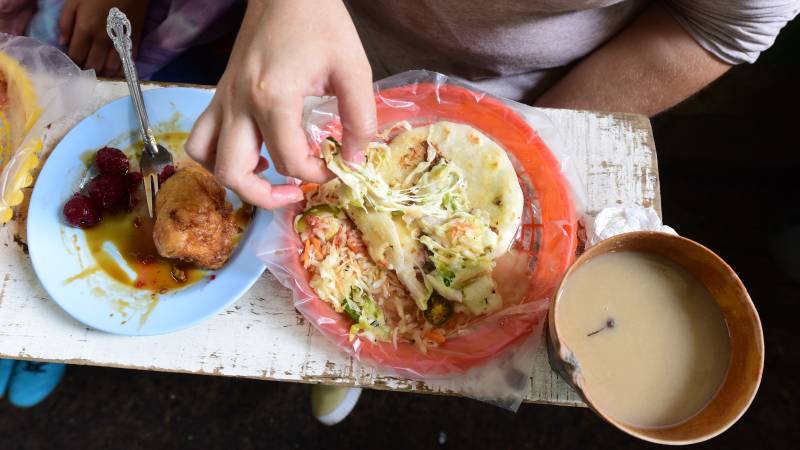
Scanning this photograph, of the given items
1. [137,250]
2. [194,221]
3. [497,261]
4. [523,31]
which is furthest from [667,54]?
[137,250]

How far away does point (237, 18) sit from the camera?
174 cm

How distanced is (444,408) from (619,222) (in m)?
1.17

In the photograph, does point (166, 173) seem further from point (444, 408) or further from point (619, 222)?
point (444, 408)

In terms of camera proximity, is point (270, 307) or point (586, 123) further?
point (586, 123)

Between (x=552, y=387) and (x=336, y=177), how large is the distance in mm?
599

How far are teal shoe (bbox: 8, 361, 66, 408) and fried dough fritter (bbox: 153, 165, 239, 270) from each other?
122cm

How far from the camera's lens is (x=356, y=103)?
94 centimetres

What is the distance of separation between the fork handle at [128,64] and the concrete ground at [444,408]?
1.12 m

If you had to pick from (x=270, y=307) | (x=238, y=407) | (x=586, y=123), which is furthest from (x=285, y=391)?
(x=586, y=123)

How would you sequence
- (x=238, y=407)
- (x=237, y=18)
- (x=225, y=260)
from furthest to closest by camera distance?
(x=238, y=407) → (x=237, y=18) → (x=225, y=260)

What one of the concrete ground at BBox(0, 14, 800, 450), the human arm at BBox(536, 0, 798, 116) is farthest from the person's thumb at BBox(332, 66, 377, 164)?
the concrete ground at BBox(0, 14, 800, 450)

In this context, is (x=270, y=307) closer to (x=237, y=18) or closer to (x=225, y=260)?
(x=225, y=260)

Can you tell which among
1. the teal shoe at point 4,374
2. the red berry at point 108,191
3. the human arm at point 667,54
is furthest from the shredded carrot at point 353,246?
the teal shoe at point 4,374

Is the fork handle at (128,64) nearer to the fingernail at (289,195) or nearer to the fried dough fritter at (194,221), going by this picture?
the fried dough fritter at (194,221)
